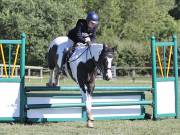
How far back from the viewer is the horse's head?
922cm

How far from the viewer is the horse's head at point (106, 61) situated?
922 cm

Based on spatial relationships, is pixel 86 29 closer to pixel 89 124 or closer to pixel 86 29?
pixel 86 29

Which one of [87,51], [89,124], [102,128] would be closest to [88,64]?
[87,51]

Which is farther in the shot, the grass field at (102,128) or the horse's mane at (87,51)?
the horse's mane at (87,51)

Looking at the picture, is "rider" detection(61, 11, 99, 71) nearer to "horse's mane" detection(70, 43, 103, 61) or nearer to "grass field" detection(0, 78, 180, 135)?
"horse's mane" detection(70, 43, 103, 61)

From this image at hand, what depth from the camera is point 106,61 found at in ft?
30.4

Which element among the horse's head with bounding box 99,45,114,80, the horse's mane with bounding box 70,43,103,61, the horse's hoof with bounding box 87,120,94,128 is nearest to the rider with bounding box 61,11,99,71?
the horse's mane with bounding box 70,43,103,61

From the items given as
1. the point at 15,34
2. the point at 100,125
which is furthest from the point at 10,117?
the point at 15,34

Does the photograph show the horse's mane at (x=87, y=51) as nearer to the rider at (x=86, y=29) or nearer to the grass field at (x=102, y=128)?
the rider at (x=86, y=29)

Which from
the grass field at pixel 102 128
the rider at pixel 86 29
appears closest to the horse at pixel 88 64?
the rider at pixel 86 29

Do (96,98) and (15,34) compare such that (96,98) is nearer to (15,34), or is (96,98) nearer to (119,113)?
(119,113)

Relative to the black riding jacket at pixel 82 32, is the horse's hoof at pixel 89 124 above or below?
below

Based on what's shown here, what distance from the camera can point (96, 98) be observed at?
35.2 feet

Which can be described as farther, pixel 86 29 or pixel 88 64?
pixel 86 29
